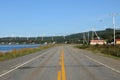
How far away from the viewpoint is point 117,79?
44.6 ft

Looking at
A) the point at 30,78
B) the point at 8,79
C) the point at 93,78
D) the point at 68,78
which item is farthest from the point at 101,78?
the point at 8,79

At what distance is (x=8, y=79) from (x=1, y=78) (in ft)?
2.31

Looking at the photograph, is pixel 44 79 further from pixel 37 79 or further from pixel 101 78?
pixel 101 78

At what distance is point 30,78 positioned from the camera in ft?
46.2

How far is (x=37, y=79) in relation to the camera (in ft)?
44.8

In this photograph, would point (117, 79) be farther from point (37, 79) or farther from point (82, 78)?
point (37, 79)

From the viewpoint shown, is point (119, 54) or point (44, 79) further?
point (119, 54)

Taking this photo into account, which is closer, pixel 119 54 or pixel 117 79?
pixel 117 79

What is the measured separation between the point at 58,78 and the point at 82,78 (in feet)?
3.80

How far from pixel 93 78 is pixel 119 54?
27430 mm

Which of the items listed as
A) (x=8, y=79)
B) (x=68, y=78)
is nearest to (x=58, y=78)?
(x=68, y=78)

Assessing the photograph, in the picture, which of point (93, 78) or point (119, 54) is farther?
point (119, 54)

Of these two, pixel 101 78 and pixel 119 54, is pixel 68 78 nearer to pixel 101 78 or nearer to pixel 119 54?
pixel 101 78

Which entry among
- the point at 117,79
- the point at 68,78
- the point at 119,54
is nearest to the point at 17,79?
the point at 68,78
